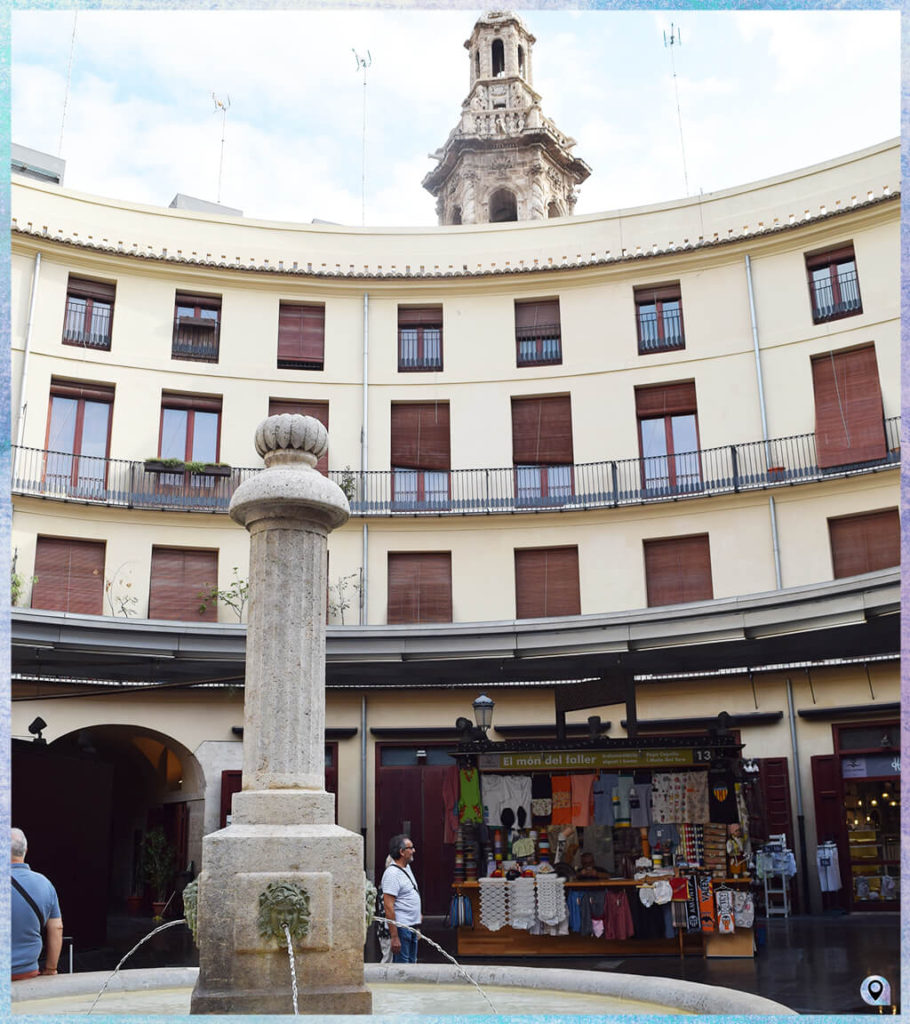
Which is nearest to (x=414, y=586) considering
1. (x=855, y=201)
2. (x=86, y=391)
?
(x=86, y=391)

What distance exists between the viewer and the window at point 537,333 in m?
25.2

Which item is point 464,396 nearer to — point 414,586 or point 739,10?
point 414,586

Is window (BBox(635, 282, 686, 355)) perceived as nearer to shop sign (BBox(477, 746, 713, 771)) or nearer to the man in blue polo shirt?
shop sign (BBox(477, 746, 713, 771))

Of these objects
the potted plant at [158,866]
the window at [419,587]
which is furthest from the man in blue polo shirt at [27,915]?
the window at [419,587]

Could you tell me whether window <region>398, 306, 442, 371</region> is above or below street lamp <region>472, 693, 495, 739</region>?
above

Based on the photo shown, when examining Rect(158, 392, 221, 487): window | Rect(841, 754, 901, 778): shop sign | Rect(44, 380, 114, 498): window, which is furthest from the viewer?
Rect(158, 392, 221, 487): window

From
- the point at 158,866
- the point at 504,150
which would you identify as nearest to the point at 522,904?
the point at 158,866

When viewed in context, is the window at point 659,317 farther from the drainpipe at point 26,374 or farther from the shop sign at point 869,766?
the drainpipe at point 26,374

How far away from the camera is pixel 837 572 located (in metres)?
21.8

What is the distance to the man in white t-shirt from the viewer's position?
9742 millimetres

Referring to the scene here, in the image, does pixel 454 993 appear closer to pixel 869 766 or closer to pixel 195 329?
pixel 869 766

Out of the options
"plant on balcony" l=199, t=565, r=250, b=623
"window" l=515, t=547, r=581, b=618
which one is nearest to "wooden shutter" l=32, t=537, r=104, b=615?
"plant on balcony" l=199, t=565, r=250, b=623

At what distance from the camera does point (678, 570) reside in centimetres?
2295

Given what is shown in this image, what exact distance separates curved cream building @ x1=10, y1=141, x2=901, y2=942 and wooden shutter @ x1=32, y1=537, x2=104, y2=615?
6cm
